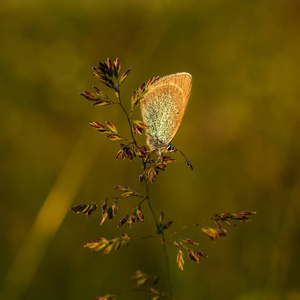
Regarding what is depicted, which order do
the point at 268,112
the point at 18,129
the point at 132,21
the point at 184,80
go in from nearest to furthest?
the point at 184,80
the point at 18,129
the point at 268,112
the point at 132,21

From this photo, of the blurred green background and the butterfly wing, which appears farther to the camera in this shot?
the blurred green background

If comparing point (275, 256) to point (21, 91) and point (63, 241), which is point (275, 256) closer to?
point (63, 241)

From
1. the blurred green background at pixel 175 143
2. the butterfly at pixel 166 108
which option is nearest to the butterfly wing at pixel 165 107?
the butterfly at pixel 166 108

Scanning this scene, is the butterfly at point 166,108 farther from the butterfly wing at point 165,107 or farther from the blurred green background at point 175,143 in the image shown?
the blurred green background at point 175,143

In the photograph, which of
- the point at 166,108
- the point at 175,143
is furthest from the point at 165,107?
the point at 175,143

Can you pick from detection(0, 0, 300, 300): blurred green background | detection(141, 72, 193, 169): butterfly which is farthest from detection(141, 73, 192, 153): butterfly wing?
detection(0, 0, 300, 300): blurred green background

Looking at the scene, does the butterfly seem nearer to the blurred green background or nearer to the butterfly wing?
the butterfly wing

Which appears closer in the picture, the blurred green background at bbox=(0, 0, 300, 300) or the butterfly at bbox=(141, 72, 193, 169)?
the butterfly at bbox=(141, 72, 193, 169)

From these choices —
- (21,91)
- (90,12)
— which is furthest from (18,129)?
(90,12)
